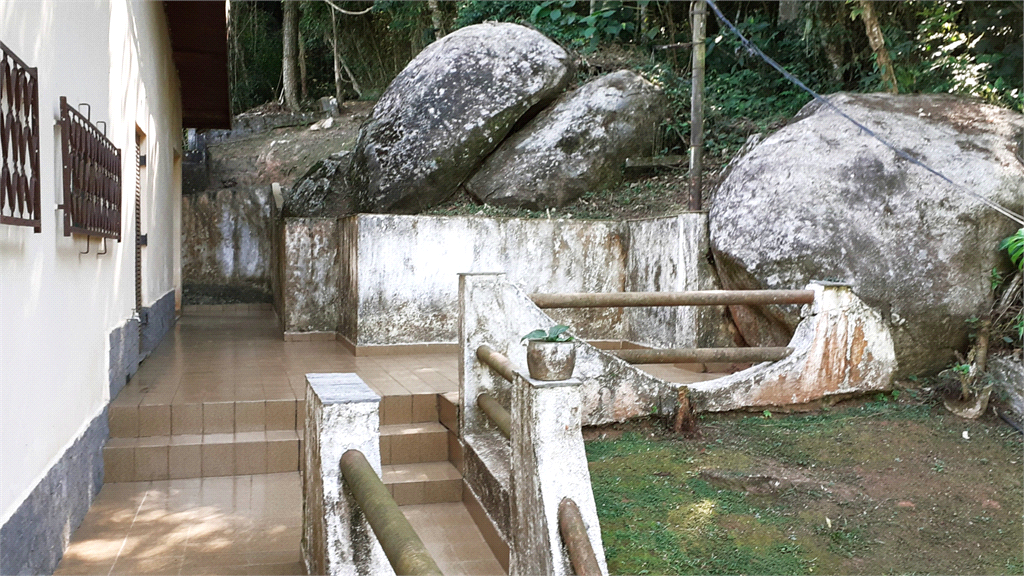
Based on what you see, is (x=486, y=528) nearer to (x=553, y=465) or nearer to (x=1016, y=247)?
(x=553, y=465)

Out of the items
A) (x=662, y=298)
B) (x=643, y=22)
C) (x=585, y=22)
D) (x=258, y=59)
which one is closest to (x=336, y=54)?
(x=258, y=59)

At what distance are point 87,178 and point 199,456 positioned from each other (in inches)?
71.9

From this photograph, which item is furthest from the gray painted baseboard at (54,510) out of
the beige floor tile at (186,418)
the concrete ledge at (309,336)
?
the concrete ledge at (309,336)

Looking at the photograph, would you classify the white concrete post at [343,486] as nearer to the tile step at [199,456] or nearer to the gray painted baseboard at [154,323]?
the tile step at [199,456]

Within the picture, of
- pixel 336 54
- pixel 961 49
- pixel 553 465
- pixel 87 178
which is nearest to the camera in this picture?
pixel 553 465

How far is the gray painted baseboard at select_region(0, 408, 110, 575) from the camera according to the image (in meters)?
2.87

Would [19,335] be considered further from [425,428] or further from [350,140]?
[350,140]

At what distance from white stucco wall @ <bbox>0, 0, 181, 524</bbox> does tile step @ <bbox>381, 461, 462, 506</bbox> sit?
1739mm

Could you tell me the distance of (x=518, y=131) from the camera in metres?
8.98

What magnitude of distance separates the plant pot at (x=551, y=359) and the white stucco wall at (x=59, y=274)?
1.91 m

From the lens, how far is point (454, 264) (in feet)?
25.1

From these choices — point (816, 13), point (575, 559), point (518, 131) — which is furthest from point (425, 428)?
point (816, 13)

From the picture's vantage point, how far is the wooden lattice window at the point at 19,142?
8.38 feet

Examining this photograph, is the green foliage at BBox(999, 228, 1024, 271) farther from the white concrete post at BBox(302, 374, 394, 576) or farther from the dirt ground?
the white concrete post at BBox(302, 374, 394, 576)
